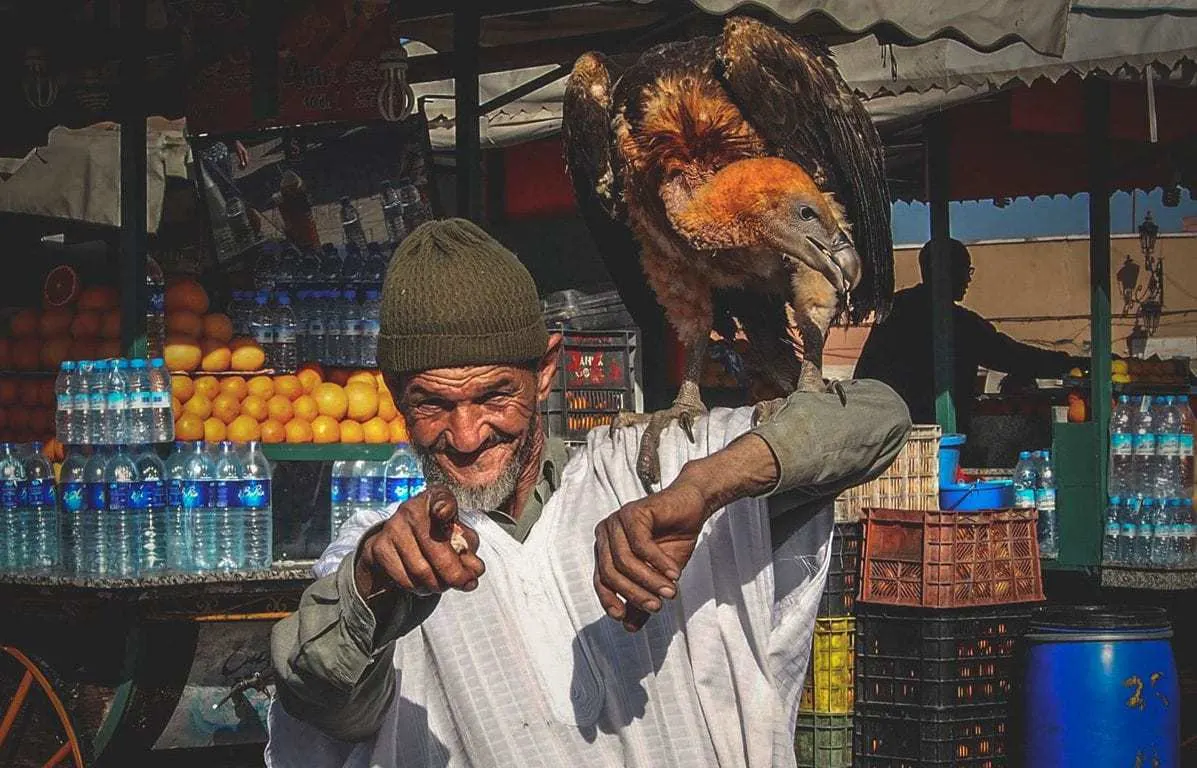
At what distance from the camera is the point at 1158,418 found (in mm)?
6520

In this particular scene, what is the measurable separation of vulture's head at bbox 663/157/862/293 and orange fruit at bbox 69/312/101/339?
2695mm

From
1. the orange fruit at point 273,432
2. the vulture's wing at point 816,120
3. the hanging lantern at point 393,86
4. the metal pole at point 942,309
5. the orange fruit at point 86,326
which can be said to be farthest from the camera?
the metal pole at point 942,309

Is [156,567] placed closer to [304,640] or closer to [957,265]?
[304,640]

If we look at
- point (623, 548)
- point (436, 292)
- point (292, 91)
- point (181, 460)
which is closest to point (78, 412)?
point (181, 460)

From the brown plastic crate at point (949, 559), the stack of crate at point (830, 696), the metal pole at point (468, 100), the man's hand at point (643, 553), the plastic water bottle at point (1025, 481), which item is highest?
the metal pole at point (468, 100)

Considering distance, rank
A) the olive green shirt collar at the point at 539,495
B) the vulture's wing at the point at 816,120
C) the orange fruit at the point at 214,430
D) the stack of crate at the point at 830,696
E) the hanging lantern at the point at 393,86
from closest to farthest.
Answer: the olive green shirt collar at the point at 539,495 → the vulture's wing at the point at 816,120 → the stack of crate at the point at 830,696 → the hanging lantern at the point at 393,86 → the orange fruit at the point at 214,430

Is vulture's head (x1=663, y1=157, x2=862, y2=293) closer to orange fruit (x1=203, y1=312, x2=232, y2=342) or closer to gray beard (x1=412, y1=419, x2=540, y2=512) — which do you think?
orange fruit (x1=203, y1=312, x2=232, y2=342)

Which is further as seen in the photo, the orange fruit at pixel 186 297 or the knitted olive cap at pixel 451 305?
the orange fruit at pixel 186 297

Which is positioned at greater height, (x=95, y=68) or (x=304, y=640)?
(x=95, y=68)

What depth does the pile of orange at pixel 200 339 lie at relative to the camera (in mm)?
5789

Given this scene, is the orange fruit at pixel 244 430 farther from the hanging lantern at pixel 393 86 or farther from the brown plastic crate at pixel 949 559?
the brown plastic crate at pixel 949 559

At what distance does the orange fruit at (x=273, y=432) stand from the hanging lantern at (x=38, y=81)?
1537mm

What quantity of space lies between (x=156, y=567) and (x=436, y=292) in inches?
151

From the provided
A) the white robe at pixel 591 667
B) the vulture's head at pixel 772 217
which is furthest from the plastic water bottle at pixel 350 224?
the white robe at pixel 591 667
